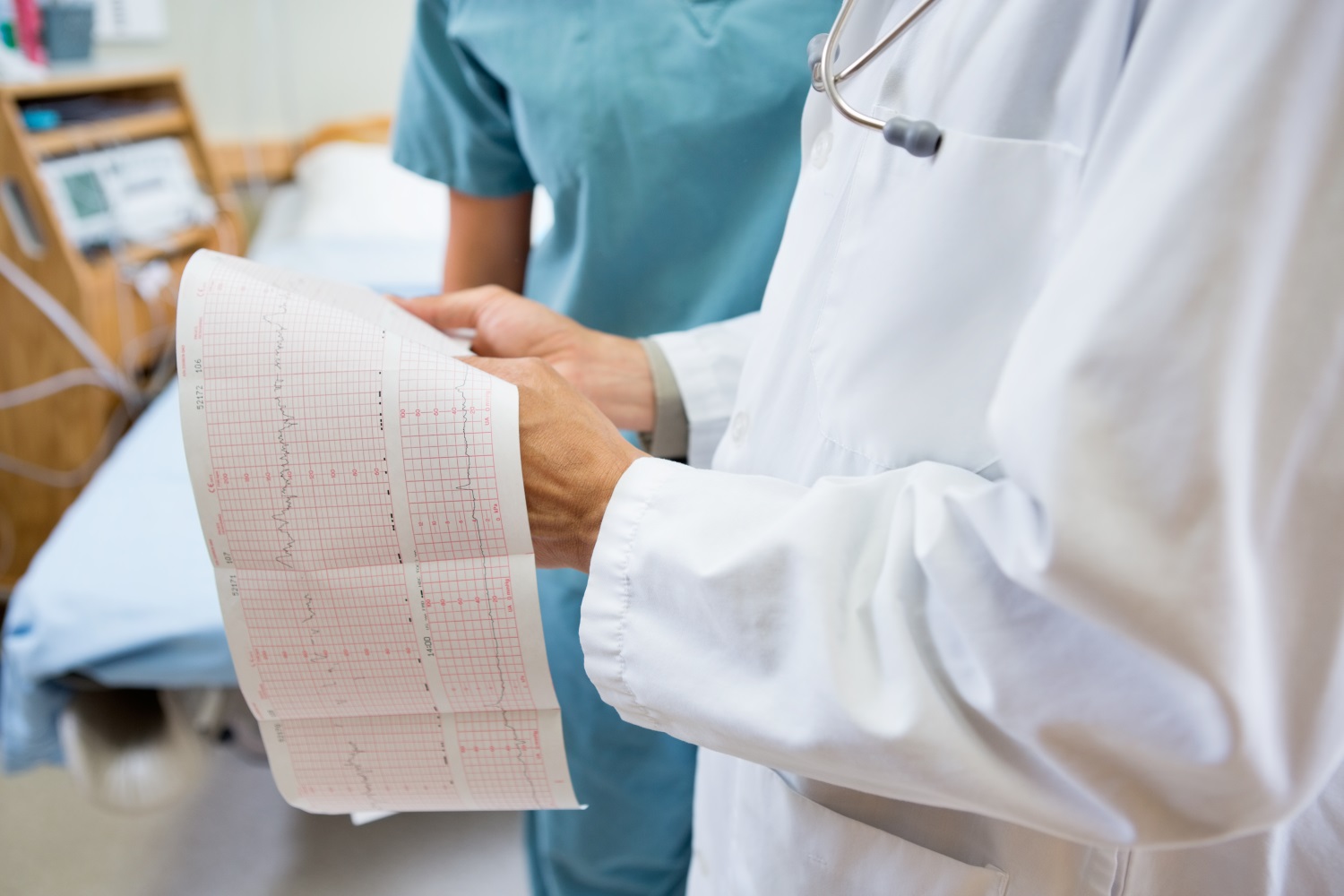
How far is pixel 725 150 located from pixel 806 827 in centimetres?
55

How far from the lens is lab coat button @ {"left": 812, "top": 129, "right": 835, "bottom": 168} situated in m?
0.54

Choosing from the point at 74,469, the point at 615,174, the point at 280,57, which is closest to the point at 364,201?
the point at 280,57

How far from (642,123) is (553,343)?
0.69 feet

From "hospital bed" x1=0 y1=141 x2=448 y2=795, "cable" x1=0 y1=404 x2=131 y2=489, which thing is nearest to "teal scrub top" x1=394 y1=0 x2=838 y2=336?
"hospital bed" x1=0 y1=141 x2=448 y2=795

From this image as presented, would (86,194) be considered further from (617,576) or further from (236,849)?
(617,576)

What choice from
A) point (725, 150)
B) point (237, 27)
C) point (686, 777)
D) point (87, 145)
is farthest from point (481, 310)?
point (237, 27)

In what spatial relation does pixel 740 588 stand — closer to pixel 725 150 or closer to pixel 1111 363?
pixel 1111 363

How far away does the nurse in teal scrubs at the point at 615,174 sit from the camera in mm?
768

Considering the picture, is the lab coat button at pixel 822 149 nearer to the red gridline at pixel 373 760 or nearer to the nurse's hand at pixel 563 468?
the nurse's hand at pixel 563 468

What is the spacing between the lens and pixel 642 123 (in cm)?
78

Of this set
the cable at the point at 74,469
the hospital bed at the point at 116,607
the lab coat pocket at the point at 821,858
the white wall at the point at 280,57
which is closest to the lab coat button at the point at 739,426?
the lab coat pocket at the point at 821,858

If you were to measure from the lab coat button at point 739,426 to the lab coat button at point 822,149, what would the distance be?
0.54ft

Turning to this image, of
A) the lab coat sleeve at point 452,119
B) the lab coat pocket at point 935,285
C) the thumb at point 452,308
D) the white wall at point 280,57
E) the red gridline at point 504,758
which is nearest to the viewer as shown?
the lab coat pocket at point 935,285

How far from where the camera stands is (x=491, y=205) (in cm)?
98
